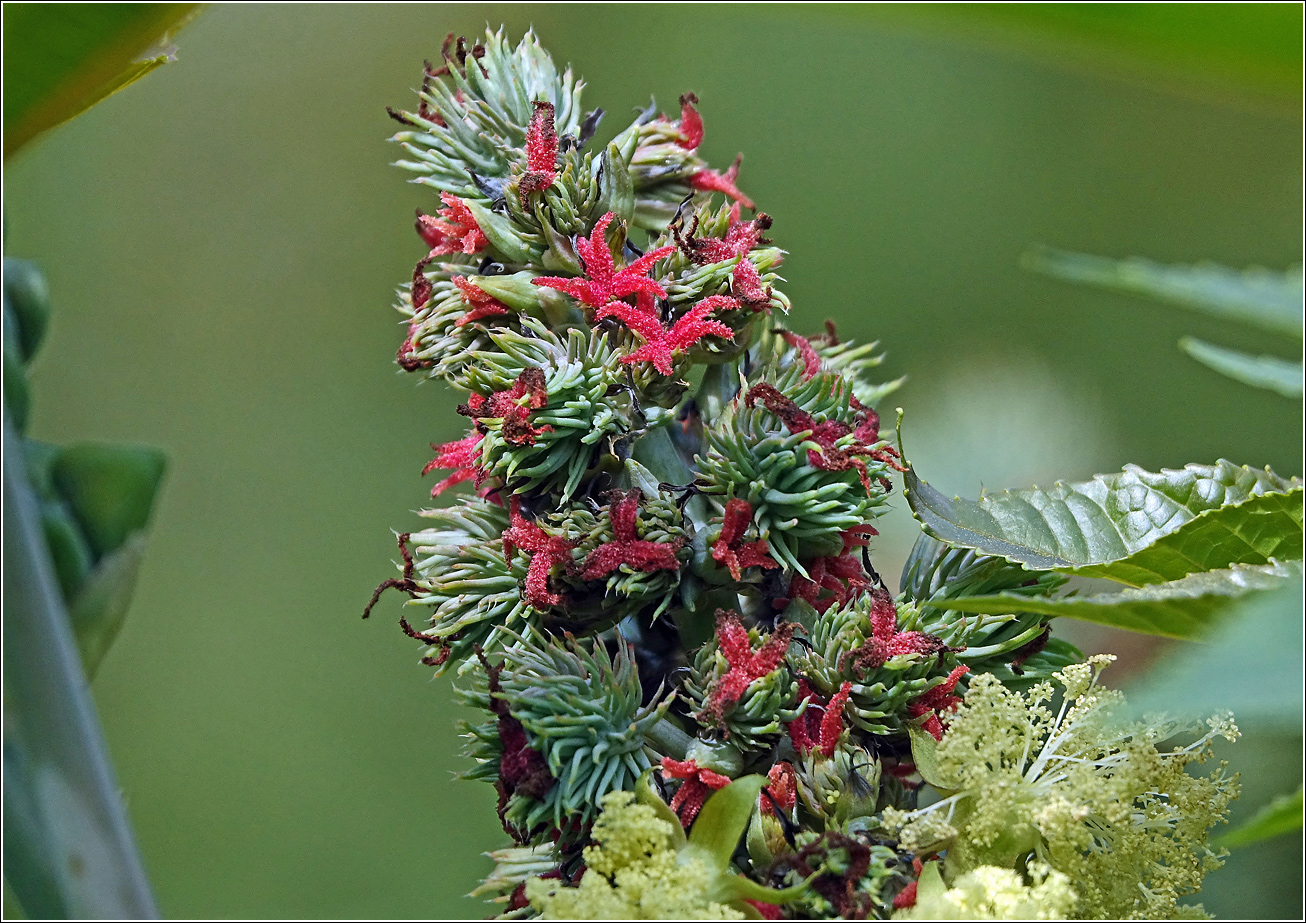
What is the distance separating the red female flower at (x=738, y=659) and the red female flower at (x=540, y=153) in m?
0.17

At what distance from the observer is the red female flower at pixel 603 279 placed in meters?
0.38

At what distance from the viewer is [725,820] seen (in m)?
0.32

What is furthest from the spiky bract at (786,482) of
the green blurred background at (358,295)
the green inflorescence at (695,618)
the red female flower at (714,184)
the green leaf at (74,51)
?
the green blurred background at (358,295)

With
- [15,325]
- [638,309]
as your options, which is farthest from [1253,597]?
[15,325]

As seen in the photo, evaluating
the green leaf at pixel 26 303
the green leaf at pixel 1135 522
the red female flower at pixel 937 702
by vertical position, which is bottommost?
the red female flower at pixel 937 702

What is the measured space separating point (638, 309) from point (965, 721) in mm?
178

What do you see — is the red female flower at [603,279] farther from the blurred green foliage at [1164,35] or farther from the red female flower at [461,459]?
the blurred green foliage at [1164,35]

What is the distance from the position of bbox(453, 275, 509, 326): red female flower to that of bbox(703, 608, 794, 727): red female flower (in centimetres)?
14

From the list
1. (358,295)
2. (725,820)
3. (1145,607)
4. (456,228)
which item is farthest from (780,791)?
(358,295)

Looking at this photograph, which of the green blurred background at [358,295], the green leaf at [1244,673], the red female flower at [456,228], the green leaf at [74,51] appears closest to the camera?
the green leaf at [1244,673]

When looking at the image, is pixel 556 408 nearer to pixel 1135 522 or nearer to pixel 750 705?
pixel 750 705

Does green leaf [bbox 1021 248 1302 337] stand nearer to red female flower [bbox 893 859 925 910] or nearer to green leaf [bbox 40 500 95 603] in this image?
red female flower [bbox 893 859 925 910]

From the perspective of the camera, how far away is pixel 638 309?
1.24ft

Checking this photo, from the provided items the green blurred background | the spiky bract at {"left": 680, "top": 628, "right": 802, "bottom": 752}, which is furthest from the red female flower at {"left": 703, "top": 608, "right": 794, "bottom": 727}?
the green blurred background
